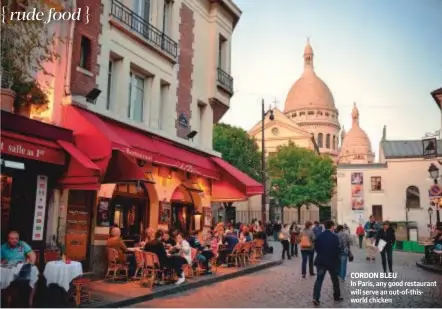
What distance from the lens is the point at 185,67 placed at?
17.1m

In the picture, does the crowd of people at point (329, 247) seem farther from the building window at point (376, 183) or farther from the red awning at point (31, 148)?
the building window at point (376, 183)

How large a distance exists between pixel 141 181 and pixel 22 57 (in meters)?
4.27

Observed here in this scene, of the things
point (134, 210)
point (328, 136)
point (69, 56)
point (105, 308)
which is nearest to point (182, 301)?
point (105, 308)

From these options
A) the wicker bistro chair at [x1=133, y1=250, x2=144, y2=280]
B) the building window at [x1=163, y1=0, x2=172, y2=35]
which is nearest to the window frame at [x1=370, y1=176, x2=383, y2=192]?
the building window at [x1=163, y1=0, x2=172, y2=35]

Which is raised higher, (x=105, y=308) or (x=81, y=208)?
(x=81, y=208)

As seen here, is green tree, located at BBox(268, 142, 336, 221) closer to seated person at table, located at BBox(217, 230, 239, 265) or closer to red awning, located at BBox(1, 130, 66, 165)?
seated person at table, located at BBox(217, 230, 239, 265)

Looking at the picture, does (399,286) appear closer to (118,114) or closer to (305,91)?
(118,114)

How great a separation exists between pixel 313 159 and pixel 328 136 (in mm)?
37579

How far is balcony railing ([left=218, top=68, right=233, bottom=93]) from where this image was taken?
1928 centimetres

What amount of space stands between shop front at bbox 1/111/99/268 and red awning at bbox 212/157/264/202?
26.0ft

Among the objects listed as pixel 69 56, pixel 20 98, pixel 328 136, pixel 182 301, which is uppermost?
pixel 328 136

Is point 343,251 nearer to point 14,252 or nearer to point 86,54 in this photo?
point 14,252

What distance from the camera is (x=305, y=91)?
3661 inches

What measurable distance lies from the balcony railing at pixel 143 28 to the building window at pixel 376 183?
1194 inches
